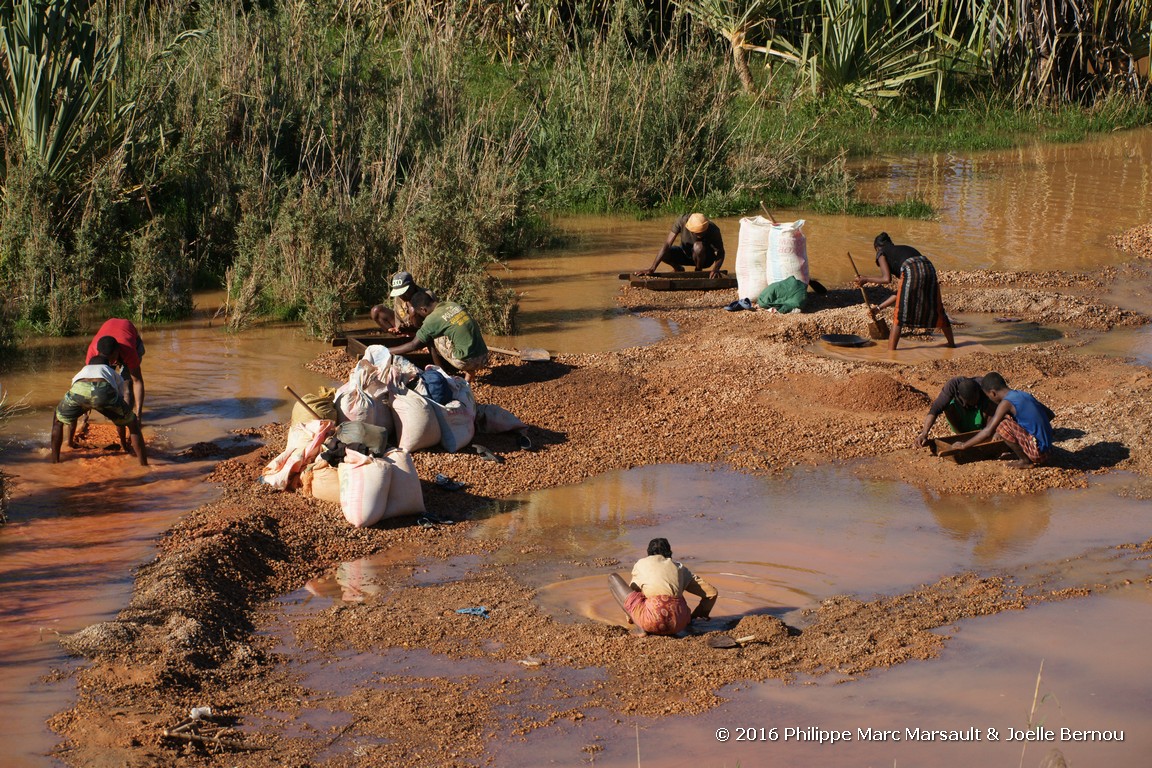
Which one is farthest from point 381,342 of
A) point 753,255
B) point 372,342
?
point 753,255

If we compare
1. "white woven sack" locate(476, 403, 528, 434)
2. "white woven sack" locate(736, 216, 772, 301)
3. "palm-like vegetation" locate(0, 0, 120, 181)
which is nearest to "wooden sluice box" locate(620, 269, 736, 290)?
"white woven sack" locate(736, 216, 772, 301)

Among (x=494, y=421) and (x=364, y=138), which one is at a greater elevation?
→ (x=364, y=138)

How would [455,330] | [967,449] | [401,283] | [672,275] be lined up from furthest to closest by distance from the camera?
[672,275]
[401,283]
[455,330]
[967,449]

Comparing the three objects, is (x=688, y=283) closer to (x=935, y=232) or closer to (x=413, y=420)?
(x=935, y=232)

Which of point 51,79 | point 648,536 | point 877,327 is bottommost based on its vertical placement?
point 648,536

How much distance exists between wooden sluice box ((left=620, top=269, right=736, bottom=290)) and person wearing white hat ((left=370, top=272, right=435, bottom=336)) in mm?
2871

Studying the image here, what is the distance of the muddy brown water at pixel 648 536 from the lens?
487cm

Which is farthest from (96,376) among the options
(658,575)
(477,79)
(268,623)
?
(477,79)

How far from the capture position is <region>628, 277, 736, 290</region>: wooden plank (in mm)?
11781

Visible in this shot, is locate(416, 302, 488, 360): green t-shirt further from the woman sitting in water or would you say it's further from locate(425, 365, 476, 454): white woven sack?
the woman sitting in water

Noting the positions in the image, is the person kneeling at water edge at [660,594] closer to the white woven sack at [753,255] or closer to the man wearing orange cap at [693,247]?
the white woven sack at [753,255]

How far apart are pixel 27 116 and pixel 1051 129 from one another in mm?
15682

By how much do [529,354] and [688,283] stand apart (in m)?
2.79

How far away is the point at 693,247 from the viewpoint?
39.5 ft
